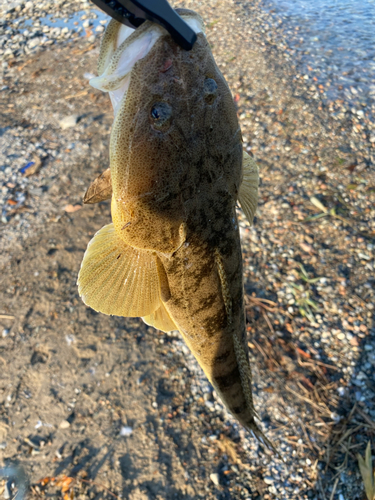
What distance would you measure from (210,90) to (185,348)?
11.2 ft

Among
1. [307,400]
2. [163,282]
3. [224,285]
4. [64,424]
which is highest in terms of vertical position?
[163,282]

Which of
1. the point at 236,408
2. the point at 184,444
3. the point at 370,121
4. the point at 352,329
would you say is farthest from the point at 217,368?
the point at 370,121

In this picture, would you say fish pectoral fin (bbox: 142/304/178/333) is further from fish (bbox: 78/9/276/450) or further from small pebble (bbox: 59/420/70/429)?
small pebble (bbox: 59/420/70/429)

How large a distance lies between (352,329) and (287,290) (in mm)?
942

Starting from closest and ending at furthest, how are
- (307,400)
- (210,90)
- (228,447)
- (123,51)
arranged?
(123,51) < (210,90) < (228,447) < (307,400)

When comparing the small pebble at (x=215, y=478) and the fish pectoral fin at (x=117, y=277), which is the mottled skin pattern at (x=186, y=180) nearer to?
the fish pectoral fin at (x=117, y=277)

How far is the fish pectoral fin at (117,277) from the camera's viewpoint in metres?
1.99

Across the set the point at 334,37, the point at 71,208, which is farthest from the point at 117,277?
the point at 334,37

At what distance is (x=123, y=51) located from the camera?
62.5 inches

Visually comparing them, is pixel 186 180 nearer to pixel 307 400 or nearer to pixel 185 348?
pixel 185 348

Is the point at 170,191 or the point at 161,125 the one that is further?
the point at 170,191

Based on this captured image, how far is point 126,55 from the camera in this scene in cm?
158

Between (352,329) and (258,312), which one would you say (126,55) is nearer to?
(258,312)

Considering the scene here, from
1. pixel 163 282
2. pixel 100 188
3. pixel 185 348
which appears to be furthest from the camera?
pixel 185 348
